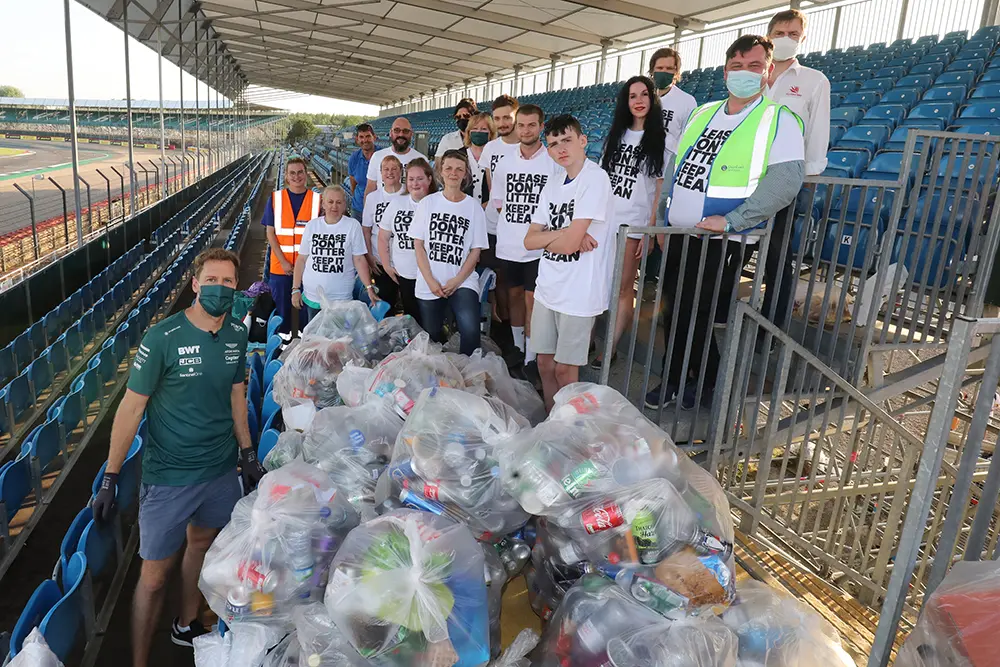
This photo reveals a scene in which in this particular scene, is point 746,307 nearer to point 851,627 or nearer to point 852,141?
point 851,627

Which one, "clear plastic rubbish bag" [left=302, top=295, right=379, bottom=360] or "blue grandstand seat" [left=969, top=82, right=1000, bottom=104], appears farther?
"blue grandstand seat" [left=969, top=82, right=1000, bottom=104]

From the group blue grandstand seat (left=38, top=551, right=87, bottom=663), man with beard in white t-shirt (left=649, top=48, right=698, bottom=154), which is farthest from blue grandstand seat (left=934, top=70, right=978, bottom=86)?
blue grandstand seat (left=38, top=551, right=87, bottom=663)

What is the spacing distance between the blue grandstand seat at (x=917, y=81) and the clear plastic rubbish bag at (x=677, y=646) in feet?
23.8

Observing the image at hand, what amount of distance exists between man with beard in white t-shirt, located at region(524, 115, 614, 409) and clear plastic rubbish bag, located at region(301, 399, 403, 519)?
0.80 m

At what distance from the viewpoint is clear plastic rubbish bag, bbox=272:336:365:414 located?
11.3ft

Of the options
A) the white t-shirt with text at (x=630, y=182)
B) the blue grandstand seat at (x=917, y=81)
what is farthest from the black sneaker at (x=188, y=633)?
the blue grandstand seat at (x=917, y=81)

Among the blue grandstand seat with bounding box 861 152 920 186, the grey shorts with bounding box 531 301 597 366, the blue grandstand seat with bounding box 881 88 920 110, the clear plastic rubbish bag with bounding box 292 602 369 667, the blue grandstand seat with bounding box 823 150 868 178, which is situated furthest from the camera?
the blue grandstand seat with bounding box 881 88 920 110

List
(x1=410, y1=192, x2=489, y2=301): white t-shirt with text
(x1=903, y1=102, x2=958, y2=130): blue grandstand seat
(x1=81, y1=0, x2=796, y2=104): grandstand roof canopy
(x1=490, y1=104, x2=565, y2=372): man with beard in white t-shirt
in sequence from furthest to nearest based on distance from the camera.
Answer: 1. (x1=81, y1=0, x2=796, y2=104): grandstand roof canopy
2. (x1=903, y1=102, x2=958, y2=130): blue grandstand seat
3. (x1=410, y1=192, x2=489, y2=301): white t-shirt with text
4. (x1=490, y1=104, x2=565, y2=372): man with beard in white t-shirt

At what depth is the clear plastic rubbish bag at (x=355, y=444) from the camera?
257cm

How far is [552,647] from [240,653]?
891mm

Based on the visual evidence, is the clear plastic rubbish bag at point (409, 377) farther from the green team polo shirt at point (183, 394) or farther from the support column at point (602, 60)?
the support column at point (602, 60)

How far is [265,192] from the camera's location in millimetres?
24609

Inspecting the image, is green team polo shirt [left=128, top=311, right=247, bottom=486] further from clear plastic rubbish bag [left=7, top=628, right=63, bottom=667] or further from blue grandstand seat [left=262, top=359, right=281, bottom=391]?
blue grandstand seat [left=262, top=359, right=281, bottom=391]

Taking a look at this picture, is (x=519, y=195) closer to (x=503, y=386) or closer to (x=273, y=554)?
(x=503, y=386)
